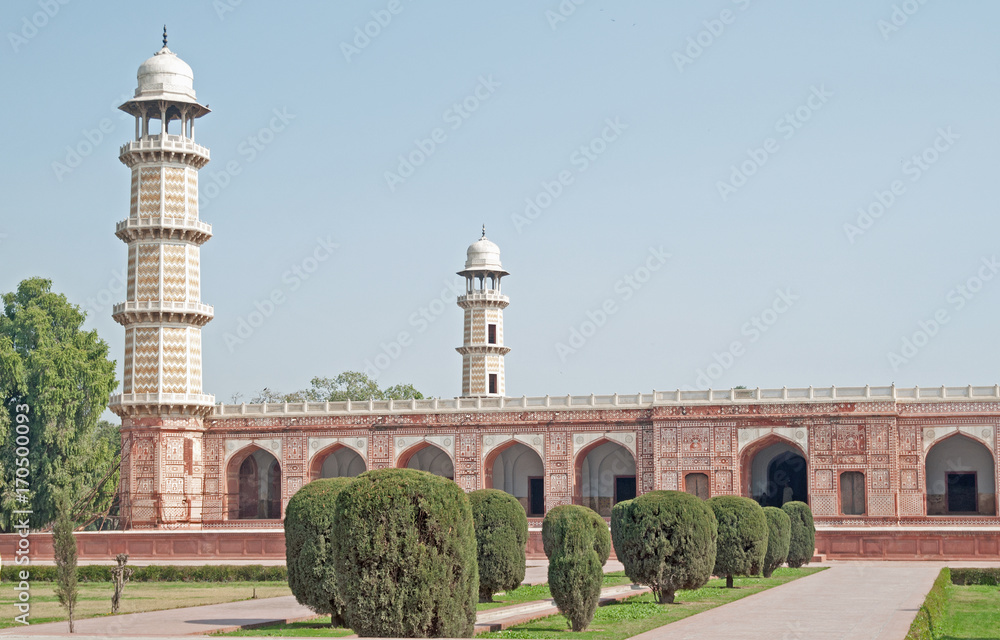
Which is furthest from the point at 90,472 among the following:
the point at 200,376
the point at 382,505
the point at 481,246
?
the point at 382,505

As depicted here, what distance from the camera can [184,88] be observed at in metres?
36.8

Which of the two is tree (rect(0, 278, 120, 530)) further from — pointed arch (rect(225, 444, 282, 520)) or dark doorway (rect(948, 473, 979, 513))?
dark doorway (rect(948, 473, 979, 513))

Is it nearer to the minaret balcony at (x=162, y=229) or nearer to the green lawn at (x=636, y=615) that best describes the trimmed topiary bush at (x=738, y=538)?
the green lawn at (x=636, y=615)

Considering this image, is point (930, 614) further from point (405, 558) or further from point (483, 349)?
point (483, 349)

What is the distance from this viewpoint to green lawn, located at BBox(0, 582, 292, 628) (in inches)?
709

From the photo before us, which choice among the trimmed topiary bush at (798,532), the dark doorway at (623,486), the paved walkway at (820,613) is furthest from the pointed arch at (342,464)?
the paved walkway at (820,613)

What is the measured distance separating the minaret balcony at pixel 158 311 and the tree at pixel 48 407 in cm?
637

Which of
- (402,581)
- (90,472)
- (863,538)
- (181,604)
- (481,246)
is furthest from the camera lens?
(481,246)

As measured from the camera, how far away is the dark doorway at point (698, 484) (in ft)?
120

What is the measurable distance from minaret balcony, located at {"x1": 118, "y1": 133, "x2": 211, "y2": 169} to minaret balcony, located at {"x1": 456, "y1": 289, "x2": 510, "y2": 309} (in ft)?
47.3

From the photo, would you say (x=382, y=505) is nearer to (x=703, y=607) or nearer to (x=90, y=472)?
(x=703, y=607)

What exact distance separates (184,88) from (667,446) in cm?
1790

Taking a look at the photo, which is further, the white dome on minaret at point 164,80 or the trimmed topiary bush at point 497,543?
the white dome on minaret at point 164,80

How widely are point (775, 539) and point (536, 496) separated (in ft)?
58.1
